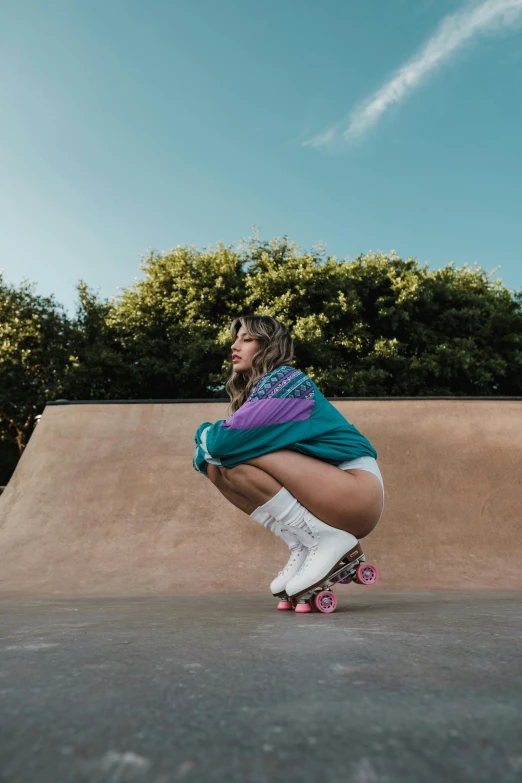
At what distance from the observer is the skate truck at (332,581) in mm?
2248

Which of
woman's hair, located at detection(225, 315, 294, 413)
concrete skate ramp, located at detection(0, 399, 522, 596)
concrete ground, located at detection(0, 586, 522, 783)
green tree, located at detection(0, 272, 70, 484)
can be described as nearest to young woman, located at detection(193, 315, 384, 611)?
woman's hair, located at detection(225, 315, 294, 413)

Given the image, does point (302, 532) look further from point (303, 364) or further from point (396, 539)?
point (303, 364)

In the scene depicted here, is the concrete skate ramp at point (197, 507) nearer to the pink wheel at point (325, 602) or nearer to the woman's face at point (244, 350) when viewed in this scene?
the pink wheel at point (325, 602)

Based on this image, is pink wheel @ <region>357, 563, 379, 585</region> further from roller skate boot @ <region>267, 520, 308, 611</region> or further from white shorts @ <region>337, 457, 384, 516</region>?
white shorts @ <region>337, 457, 384, 516</region>

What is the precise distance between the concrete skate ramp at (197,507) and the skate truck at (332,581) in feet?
7.01

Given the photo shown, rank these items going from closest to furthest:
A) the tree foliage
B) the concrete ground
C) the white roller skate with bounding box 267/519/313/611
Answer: the concrete ground → the white roller skate with bounding box 267/519/313/611 → the tree foliage

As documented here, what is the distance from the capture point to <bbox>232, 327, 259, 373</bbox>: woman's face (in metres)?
2.69

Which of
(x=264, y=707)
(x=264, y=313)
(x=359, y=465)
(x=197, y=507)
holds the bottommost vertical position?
(x=197, y=507)

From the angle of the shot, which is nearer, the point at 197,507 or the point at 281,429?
the point at 281,429

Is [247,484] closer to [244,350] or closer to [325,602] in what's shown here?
[325,602]

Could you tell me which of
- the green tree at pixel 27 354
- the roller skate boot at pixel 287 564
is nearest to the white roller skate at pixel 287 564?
the roller skate boot at pixel 287 564

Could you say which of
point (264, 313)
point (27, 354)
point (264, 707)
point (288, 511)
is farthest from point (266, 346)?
point (27, 354)

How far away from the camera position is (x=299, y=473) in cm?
229

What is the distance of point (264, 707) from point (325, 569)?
1488 millimetres
